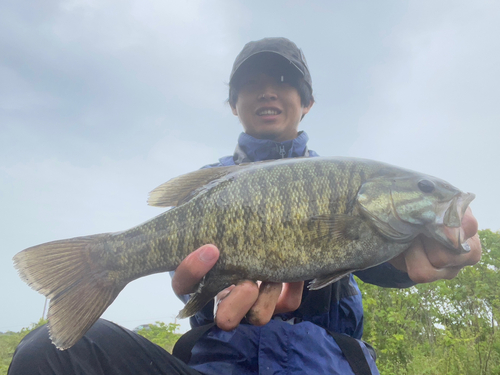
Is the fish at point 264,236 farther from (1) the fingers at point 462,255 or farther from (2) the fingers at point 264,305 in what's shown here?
(2) the fingers at point 264,305

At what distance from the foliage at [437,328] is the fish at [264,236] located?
142 inches

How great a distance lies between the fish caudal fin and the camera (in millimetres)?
1930


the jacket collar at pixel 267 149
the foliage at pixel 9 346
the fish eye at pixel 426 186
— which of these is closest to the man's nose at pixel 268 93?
the jacket collar at pixel 267 149

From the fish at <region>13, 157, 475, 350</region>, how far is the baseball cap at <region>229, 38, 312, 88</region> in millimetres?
2159

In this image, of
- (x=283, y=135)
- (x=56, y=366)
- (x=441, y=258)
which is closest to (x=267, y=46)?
(x=283, y=135)

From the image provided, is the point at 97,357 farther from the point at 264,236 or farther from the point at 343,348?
the point at 343,348

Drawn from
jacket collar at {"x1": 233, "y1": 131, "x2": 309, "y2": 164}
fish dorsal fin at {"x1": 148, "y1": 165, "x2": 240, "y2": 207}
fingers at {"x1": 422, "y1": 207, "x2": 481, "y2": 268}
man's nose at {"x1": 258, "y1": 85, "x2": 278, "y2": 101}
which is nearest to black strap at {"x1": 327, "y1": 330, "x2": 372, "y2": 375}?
fingers at {"x1": 422, "y1": 207, "x2": 481, "y2": 268}

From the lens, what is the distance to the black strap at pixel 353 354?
A: 2365 millimetres

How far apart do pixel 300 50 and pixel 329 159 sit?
265 cm

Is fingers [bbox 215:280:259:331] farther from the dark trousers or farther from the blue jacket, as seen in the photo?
the dark trousers

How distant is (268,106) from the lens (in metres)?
3.93

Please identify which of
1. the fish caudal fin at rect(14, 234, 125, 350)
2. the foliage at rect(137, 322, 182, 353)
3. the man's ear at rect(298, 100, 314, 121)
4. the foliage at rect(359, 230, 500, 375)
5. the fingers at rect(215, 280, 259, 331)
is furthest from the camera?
the foliage at rect(137, 322, 182, 353)

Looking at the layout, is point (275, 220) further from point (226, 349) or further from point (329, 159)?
point (226, 349)

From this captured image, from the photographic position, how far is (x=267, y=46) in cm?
397
